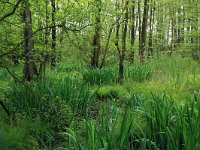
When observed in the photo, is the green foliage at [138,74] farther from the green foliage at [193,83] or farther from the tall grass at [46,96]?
the tall grass at [46,96]

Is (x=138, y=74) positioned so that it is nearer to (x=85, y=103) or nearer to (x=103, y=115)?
(x=85, y=103)

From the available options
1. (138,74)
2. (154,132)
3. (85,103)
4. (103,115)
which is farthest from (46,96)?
(138,74)

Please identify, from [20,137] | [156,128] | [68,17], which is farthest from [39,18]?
[156,128]

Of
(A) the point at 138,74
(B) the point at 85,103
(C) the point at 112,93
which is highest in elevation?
(A) the point at 138,74

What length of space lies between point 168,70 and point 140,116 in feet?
14.0

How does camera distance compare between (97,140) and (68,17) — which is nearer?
(97,140)

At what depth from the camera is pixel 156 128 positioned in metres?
3.01

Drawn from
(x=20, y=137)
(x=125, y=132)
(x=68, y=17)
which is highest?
(x=68, y=17)

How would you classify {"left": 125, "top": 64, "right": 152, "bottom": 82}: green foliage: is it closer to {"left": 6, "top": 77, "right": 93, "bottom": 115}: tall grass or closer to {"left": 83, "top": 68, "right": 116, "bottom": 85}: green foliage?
{"left": 83, "top": 68, "right": 116, "bottom": 85}: green foliage

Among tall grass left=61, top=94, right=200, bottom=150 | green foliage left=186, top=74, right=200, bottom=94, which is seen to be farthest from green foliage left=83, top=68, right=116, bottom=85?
tall grass left=61, top=94, right=200, bottom=150

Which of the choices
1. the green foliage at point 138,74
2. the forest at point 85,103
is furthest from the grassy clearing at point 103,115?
the green foliage at point 138,74

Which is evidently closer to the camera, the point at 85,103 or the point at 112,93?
the point at 85,103

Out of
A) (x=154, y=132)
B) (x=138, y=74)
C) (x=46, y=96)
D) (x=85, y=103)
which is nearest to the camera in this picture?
(x=154, y=132)

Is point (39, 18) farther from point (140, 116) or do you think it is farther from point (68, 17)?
point (140, 116)
